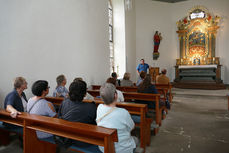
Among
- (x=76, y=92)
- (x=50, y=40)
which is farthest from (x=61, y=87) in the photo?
(x=76, y=92)

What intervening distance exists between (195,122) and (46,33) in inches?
164

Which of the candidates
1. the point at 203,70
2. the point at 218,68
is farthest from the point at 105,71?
the point at 218,68

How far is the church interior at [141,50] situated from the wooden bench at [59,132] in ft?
2.29

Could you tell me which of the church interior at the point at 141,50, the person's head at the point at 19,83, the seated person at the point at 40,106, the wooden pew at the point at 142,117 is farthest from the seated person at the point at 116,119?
the person's head at the point at 19,83

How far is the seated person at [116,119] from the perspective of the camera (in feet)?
4.93

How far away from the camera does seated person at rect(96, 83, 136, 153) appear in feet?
4.93

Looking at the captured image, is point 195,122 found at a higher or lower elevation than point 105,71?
lower

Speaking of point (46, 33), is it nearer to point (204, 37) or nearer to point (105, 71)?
point (105, 71)

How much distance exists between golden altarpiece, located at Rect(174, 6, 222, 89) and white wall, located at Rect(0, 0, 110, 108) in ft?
19.6

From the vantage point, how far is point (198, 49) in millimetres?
10500

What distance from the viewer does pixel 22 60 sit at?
352cm

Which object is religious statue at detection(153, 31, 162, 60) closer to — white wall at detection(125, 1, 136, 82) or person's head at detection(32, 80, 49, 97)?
white wall at detection(125, 1, 136, 82)

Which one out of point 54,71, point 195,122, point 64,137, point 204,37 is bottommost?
point 195,122

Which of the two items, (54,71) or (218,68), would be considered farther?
(218,68)
